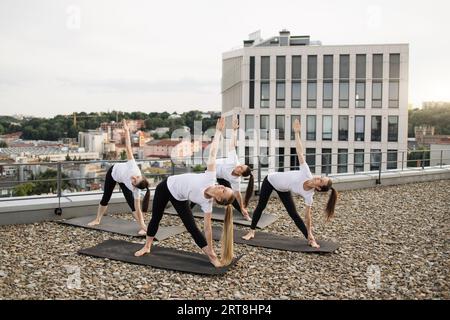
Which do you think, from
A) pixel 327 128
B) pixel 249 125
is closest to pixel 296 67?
pixel 327 128

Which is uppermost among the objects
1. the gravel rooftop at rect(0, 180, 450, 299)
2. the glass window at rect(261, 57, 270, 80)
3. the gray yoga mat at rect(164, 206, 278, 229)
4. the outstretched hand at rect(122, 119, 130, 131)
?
the glass window at rect(261, 57, 270, 80)

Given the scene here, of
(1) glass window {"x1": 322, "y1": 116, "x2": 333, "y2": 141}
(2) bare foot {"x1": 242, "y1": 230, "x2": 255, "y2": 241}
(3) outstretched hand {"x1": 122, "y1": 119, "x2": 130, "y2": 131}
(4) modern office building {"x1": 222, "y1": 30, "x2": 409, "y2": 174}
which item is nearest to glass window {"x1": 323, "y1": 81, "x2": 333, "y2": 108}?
(4) modern office building {"x1": 222, "y1": 30, "x2": 409, "y2": 174}

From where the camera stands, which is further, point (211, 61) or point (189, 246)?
point (211, 61)

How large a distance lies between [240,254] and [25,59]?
20372mm

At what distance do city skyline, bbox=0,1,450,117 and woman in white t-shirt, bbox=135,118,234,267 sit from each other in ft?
15.3

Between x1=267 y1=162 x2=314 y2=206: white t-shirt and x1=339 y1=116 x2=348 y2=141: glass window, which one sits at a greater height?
x1=339 y1=116 x2=348 y2=141: glass window

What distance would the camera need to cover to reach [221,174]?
8.74 m

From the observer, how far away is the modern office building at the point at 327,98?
133ft

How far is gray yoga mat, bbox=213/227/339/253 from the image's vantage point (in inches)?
277

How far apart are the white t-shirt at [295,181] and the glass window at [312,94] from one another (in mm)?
A: 35377

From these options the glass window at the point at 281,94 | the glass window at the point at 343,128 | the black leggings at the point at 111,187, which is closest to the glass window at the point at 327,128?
the glass window at the point at 343,128

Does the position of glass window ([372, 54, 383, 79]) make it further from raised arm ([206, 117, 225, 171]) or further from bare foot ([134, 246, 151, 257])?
bare foot ([134, 246, 151, 257])
